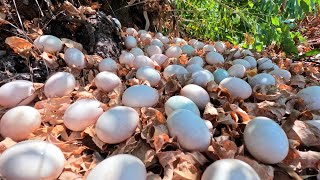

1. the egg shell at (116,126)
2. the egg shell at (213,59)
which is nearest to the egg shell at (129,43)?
the egg shell at (213,59)

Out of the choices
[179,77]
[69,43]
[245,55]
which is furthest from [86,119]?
[245,55]

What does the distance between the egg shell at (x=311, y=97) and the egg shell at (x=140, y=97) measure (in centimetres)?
39

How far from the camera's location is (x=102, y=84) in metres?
0.80

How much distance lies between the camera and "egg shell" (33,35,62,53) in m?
0.90

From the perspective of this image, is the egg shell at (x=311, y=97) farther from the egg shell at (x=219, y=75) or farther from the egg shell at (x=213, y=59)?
the egg shell at (x=213, y=59)

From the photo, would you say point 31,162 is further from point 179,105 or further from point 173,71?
point 173,71

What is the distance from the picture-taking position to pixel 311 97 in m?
0.76

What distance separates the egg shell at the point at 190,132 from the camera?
56 cm

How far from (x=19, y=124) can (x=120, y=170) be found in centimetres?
28

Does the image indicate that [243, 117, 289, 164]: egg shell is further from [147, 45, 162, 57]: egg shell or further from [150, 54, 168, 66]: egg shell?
[147, 45, 162, 57]: egg shell

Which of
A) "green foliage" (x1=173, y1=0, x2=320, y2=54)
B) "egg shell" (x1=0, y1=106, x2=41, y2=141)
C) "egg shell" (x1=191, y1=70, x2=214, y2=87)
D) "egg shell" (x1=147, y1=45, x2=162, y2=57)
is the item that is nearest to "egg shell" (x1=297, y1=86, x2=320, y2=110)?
"egg shell" (x1=191, y1=70, x2=214, y2=87)

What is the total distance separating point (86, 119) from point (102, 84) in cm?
18

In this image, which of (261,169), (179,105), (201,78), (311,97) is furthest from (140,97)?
(311,97)

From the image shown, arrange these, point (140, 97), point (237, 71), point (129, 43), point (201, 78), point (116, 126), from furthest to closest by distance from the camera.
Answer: point (129, 43) < point (237, 71) < point (201, 78) < point (140, 97) < point (116, 126)
